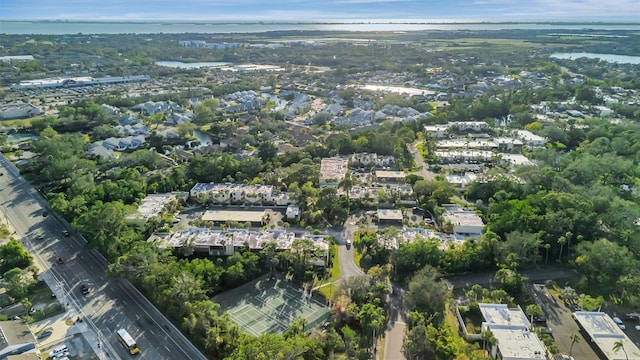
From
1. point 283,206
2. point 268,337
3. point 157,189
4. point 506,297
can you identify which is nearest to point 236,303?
point 268,337

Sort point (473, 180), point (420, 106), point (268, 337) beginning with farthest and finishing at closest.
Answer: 1. point (420, 106)
2. point (473, 180)
3. point (268, 337)

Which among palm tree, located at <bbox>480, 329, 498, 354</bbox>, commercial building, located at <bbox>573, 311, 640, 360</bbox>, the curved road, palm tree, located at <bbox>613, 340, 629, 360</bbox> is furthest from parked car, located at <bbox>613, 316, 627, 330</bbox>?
the curved road

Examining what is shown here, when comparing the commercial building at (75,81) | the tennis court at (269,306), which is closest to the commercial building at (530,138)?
the tennis court at (269,306)

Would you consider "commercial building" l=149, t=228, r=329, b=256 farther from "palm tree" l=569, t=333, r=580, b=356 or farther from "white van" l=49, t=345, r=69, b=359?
"palm tree" l=569, t=333, r=580, b=356

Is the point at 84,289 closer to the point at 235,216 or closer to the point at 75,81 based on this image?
the point at 235,216

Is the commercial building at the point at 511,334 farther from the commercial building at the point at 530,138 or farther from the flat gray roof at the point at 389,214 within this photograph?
the commercial building at the point at 530,138

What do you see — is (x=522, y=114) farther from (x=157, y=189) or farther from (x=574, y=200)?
(x=157, y=189)
